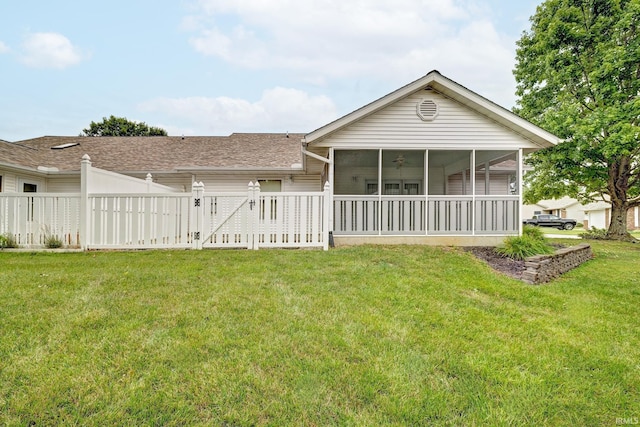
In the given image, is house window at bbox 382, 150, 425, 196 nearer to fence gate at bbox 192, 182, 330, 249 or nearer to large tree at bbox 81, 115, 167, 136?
fence gate at bbox 192, 182, 330, 249

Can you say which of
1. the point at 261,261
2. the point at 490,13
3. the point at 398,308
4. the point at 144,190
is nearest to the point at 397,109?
the point at 261,261

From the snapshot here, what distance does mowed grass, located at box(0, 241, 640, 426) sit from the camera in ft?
6.41

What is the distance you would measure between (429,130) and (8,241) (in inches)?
422

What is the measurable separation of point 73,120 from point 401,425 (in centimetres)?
3655

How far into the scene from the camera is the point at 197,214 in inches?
281

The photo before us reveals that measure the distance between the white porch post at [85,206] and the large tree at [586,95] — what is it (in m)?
15.4

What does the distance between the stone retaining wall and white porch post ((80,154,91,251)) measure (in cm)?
910

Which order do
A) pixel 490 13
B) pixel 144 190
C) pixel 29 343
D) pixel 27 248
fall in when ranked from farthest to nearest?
pixel 490 13, pixel 144 190, pixel 27 248, pixel 29 343

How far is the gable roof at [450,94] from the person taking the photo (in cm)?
794

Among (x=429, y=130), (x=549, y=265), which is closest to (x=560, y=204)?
(x=429, y=130)

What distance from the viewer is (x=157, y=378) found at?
7.24 feet

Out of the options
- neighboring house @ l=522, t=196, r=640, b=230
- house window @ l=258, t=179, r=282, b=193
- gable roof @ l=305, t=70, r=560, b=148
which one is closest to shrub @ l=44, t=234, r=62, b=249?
gable roof @ l=305, t=70, r=560, b=148

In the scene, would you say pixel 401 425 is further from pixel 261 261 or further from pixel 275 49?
pixel 275 49

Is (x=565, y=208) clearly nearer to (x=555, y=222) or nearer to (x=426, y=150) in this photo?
(x=555, y=222)
